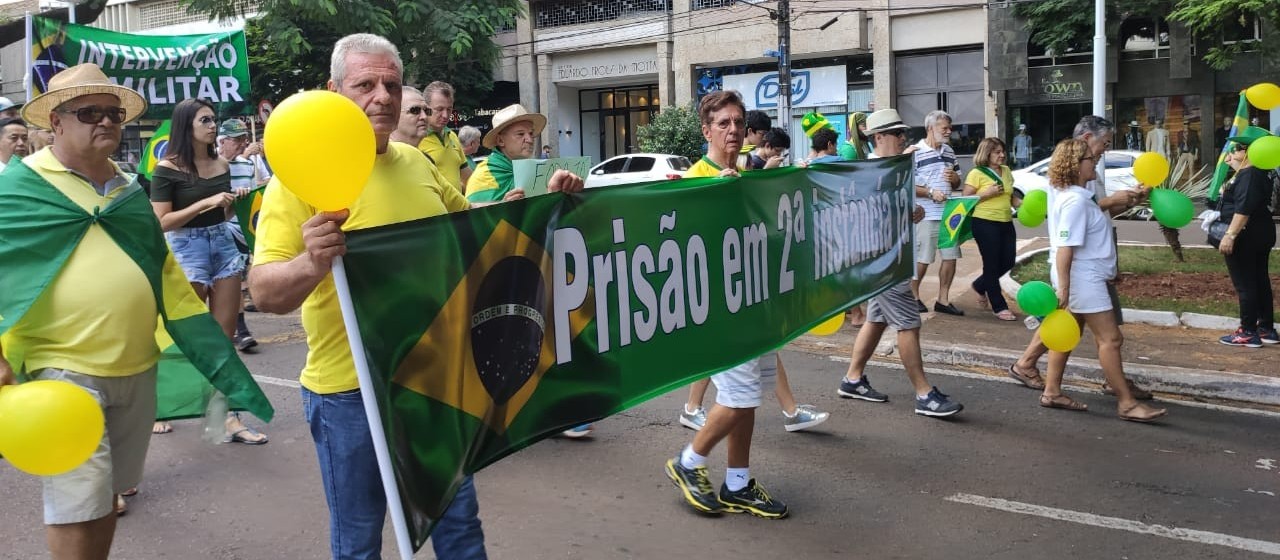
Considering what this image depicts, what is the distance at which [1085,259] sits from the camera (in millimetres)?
6250

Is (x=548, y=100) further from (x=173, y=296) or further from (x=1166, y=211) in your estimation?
(x=173, y=296)

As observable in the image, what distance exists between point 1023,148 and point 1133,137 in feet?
8.53

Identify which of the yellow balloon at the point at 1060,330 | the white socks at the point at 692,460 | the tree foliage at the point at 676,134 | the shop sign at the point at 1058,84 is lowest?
the white socks at the point at 692,460

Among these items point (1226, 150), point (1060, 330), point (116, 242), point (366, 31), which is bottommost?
point (1060, 330)

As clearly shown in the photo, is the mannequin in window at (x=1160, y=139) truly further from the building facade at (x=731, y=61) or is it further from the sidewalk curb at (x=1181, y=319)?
the sidewalk curb at (x=1181, y=319)

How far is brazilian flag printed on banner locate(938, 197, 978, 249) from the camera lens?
959cm

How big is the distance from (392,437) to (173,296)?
1.36 m

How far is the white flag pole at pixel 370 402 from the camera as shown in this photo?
99.1 inches

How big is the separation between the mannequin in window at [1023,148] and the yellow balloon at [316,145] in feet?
89.5

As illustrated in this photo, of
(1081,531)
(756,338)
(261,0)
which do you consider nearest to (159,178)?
(756,338)

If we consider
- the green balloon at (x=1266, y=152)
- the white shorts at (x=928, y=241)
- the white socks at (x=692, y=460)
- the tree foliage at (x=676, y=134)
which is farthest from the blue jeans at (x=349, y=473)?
the tree foliage at (x=676, y=134)

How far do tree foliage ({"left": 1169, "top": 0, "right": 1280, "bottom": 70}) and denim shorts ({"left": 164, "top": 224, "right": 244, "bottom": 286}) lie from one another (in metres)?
18.3

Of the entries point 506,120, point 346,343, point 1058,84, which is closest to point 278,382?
point 506,120

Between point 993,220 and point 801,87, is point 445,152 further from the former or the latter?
point 801,87
